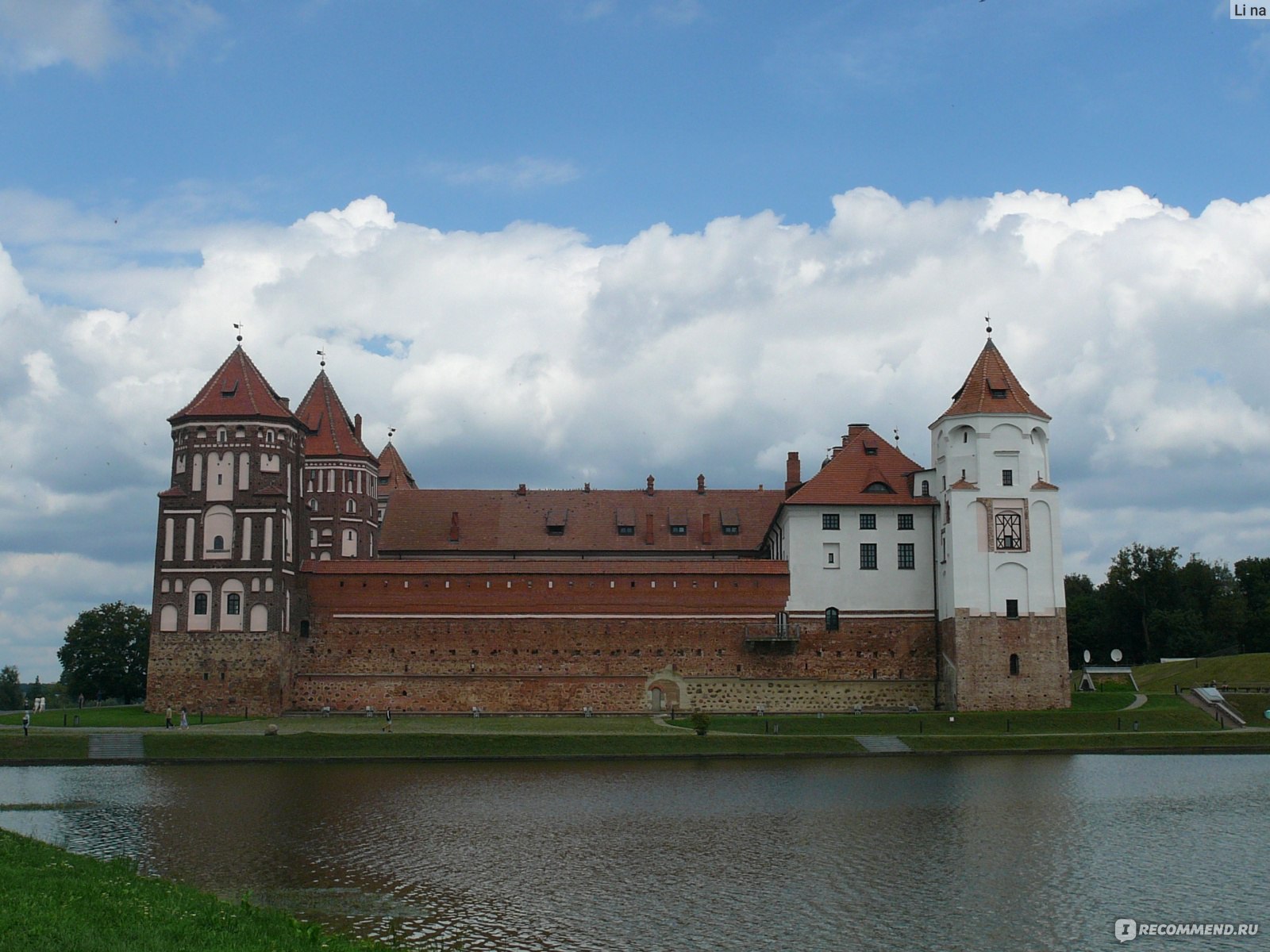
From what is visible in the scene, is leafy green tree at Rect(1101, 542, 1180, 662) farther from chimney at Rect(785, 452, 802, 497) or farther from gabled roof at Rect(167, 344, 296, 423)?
gabled roof at Rect(167, 344, 296, 423)

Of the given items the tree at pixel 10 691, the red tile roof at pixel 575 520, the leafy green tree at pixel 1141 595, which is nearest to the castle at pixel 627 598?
the red tile roof at pixel 575 520

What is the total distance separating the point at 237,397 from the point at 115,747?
619 inches

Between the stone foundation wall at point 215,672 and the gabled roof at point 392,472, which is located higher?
the gabled roof at point 392,472

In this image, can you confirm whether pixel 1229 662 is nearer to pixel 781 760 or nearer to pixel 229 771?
pixel 781 760

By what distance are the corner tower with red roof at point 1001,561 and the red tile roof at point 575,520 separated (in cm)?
997

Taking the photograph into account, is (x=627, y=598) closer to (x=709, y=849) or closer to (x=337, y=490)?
(x=337, y=490)

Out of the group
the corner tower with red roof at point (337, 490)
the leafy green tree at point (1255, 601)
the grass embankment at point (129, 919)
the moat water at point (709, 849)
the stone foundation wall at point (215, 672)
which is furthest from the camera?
the leafy green tree at point (1255, 601)

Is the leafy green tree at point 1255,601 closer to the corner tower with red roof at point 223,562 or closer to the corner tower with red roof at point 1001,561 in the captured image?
the corner tower with red roof at point 1001,561

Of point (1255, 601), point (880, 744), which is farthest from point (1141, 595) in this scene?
point (880, 744)

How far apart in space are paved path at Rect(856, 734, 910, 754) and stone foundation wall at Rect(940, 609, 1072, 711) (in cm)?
840

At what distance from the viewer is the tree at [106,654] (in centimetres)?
6750

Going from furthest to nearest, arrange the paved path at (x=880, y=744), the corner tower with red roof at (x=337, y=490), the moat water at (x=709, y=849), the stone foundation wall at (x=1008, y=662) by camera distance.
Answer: the corner tower with red roof at (x=337, y=490), the stone foundation wall at (x=1008, y=662), the paved path at (x=880, y=744), the moat water at (x=709, y=849)

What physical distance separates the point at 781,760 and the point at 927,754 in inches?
190

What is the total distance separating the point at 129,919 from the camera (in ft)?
46.1
